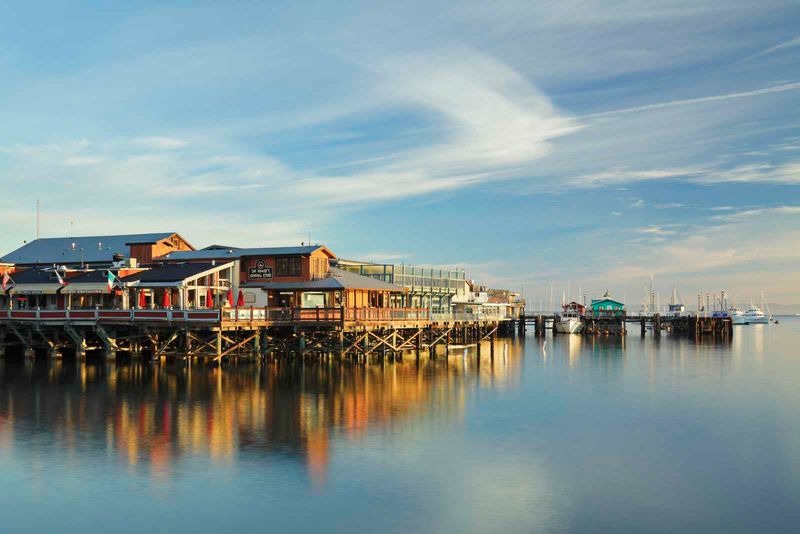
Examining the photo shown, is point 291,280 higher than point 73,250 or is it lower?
lower

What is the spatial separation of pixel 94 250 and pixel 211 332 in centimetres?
2357

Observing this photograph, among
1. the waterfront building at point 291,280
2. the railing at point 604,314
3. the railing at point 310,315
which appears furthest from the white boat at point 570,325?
the railing at point 310,315

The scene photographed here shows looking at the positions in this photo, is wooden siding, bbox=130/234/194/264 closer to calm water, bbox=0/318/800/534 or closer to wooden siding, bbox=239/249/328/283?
wooden siding, bbox=239/249/328/283

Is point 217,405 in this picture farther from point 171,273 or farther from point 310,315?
point 171,273

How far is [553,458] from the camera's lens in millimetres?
26766

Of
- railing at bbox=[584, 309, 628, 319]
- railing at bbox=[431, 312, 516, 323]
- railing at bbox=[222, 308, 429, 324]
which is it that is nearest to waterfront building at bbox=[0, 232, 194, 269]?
railing at bbox=[222, 308, 429, 324]

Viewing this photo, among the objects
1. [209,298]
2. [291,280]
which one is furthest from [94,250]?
[291,280]

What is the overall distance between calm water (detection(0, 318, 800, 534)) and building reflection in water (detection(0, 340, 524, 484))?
0.14m

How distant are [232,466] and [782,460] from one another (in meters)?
20.1

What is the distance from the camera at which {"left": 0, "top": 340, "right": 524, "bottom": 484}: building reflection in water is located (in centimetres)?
2723

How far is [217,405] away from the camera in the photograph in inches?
1411

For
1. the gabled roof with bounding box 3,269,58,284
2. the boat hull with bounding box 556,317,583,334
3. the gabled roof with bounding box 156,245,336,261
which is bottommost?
the boat hull with bounding box 556,317,583,334

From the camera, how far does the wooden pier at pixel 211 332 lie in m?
50.2

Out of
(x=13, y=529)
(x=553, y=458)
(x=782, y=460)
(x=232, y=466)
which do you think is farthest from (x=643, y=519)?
(x=13, y=529)
